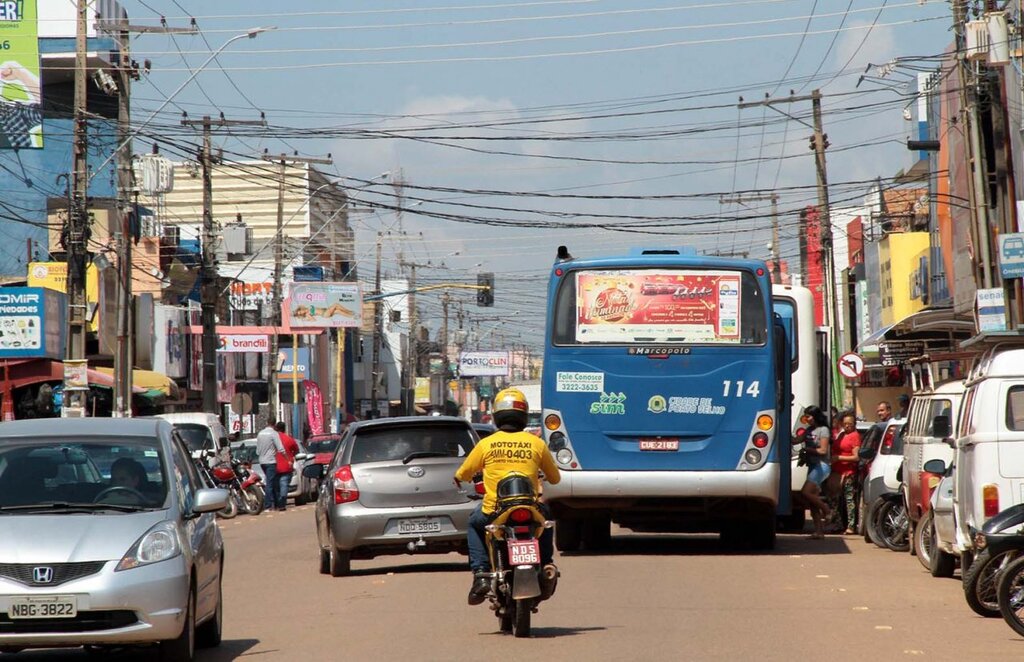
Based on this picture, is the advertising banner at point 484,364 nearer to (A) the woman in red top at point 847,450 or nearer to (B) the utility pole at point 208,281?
(B) the utility pole at point 208,281

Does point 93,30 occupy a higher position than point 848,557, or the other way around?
point 93,30

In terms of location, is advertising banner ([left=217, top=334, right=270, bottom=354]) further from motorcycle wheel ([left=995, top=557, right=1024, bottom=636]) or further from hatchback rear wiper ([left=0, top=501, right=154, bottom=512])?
motorcycle wheel ([left=995, top=557, right=1024, bottom=636])

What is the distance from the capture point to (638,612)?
12.9m

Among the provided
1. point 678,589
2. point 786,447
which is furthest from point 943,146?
point 678,589

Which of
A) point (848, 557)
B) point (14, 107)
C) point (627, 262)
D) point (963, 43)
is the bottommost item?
point (848, 557)

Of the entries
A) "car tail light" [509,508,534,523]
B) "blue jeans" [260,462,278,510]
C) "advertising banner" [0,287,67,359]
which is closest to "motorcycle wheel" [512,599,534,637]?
"car tail light" [509,508,534,523]

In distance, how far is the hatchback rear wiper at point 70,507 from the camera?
9.94 m

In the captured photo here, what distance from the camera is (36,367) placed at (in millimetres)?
38656

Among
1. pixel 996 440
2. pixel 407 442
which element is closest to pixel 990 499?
pixel 996 440

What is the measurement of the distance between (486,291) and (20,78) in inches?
644

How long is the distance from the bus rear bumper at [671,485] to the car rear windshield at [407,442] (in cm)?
147

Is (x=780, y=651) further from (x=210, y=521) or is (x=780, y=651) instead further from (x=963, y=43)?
(x=963, y=43)

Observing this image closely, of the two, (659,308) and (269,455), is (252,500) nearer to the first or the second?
(269,455)

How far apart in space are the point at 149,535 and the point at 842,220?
74697 mm
